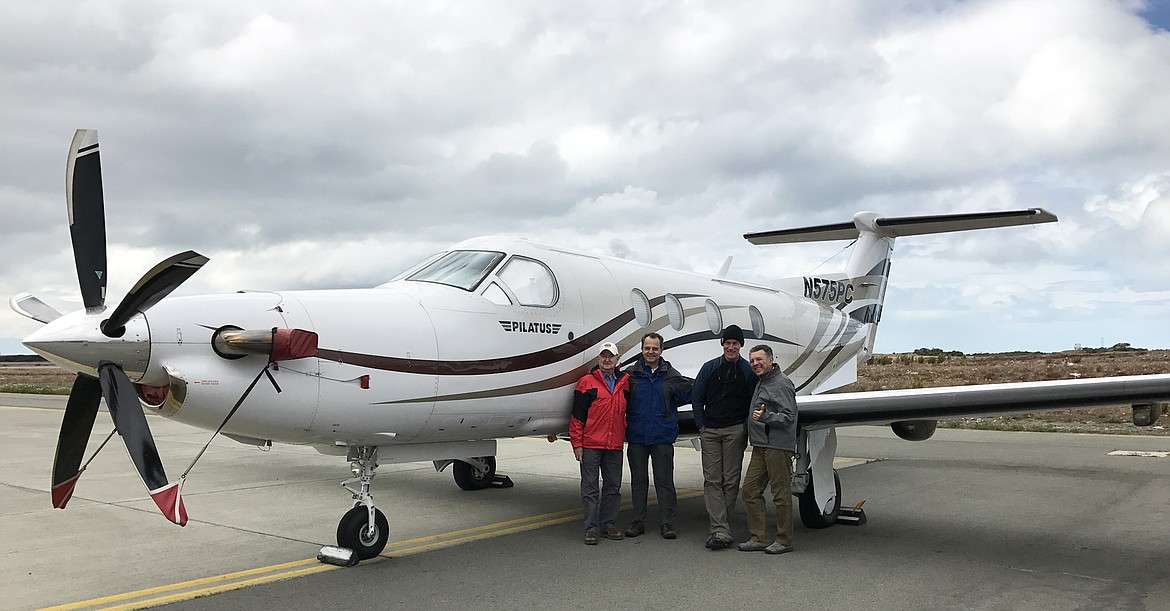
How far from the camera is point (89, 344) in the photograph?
5.63 meters

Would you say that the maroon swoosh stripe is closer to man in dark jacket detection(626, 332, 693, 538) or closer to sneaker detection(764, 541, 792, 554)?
man in dark jacket detection(626, 332, 693, 538)

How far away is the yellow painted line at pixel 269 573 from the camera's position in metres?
6.07

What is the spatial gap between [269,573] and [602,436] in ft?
10.2

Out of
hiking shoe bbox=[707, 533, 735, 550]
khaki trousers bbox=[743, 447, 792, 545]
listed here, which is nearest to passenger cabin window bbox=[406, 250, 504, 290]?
khaki trousers bbox=[743, 447, 792, 545]

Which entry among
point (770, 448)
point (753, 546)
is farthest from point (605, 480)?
point (770, 448)

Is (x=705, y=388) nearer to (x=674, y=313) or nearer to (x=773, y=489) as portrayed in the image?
(x=773, y=489)

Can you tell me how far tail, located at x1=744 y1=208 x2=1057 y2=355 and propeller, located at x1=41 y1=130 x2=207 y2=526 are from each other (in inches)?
384

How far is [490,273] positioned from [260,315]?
2.33 metres

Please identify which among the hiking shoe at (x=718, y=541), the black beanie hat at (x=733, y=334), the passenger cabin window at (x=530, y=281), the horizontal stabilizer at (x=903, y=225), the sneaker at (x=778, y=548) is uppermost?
the horizontal stabilizer at (x=903, y=225)

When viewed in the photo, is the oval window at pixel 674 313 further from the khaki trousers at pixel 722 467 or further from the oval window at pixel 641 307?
the khaki trousers at pixel 722 467

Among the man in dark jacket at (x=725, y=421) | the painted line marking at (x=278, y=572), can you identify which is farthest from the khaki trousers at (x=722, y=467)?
the painted line marking at (x=278, y=572)

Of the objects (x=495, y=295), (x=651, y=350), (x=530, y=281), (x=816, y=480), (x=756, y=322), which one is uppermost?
(x=530, y=281)

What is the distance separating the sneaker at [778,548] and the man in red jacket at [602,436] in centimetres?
141

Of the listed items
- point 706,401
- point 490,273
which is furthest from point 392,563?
point 706,401
